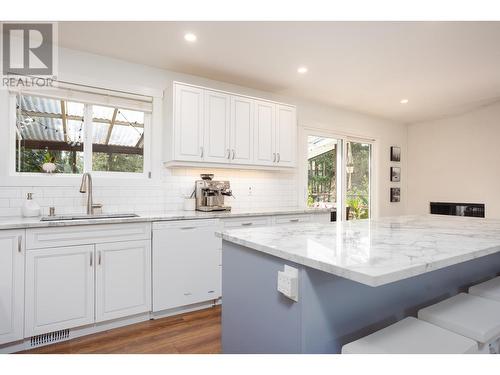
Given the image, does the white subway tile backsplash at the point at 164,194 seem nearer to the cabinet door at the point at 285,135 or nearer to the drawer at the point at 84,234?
the cabinet door at the point at 285,135

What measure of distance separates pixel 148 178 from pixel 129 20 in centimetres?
155

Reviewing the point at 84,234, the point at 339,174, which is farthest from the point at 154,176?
the point at 339,174

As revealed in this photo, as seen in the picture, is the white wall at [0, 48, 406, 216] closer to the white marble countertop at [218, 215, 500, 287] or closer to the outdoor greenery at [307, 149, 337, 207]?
the outdoor greenery at [307, 149, 337, 207]

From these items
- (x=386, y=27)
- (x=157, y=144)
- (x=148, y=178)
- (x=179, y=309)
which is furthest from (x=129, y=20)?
(x=179, y=309)

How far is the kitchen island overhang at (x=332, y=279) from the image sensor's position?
114 centimetres

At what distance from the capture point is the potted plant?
2820 millimetres

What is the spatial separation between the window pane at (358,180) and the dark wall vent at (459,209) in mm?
1247

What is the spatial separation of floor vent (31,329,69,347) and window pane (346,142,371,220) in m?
4.31

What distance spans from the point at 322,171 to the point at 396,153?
1.92m

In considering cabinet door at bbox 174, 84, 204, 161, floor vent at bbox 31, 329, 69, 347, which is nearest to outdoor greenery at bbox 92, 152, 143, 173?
cabinet door at bbox 174, 84, 204, 161

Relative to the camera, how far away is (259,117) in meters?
3.66

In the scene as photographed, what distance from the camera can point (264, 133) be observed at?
371cm
